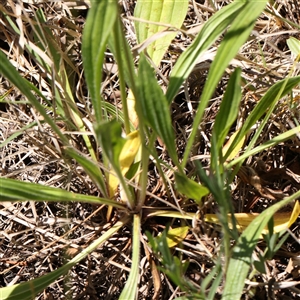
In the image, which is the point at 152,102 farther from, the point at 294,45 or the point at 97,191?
the point at 294,45

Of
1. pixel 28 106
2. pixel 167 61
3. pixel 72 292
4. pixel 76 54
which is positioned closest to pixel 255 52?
pixel 167 61

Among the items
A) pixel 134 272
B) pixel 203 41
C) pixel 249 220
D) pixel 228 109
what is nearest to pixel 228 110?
pixel 228 109

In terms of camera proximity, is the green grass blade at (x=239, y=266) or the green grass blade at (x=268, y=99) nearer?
the green grass blade at (x=239, y=266)

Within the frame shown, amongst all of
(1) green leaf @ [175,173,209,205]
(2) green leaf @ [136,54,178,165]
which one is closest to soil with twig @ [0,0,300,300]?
(1) green leaf @ [175,173,209,205]

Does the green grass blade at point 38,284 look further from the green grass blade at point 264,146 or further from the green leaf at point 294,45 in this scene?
the green leaf at point 294,45

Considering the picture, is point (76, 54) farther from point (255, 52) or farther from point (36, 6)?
point (255, 52)

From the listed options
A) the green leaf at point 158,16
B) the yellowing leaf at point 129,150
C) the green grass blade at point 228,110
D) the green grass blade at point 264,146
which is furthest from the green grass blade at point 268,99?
the green leaf at point 158,16
